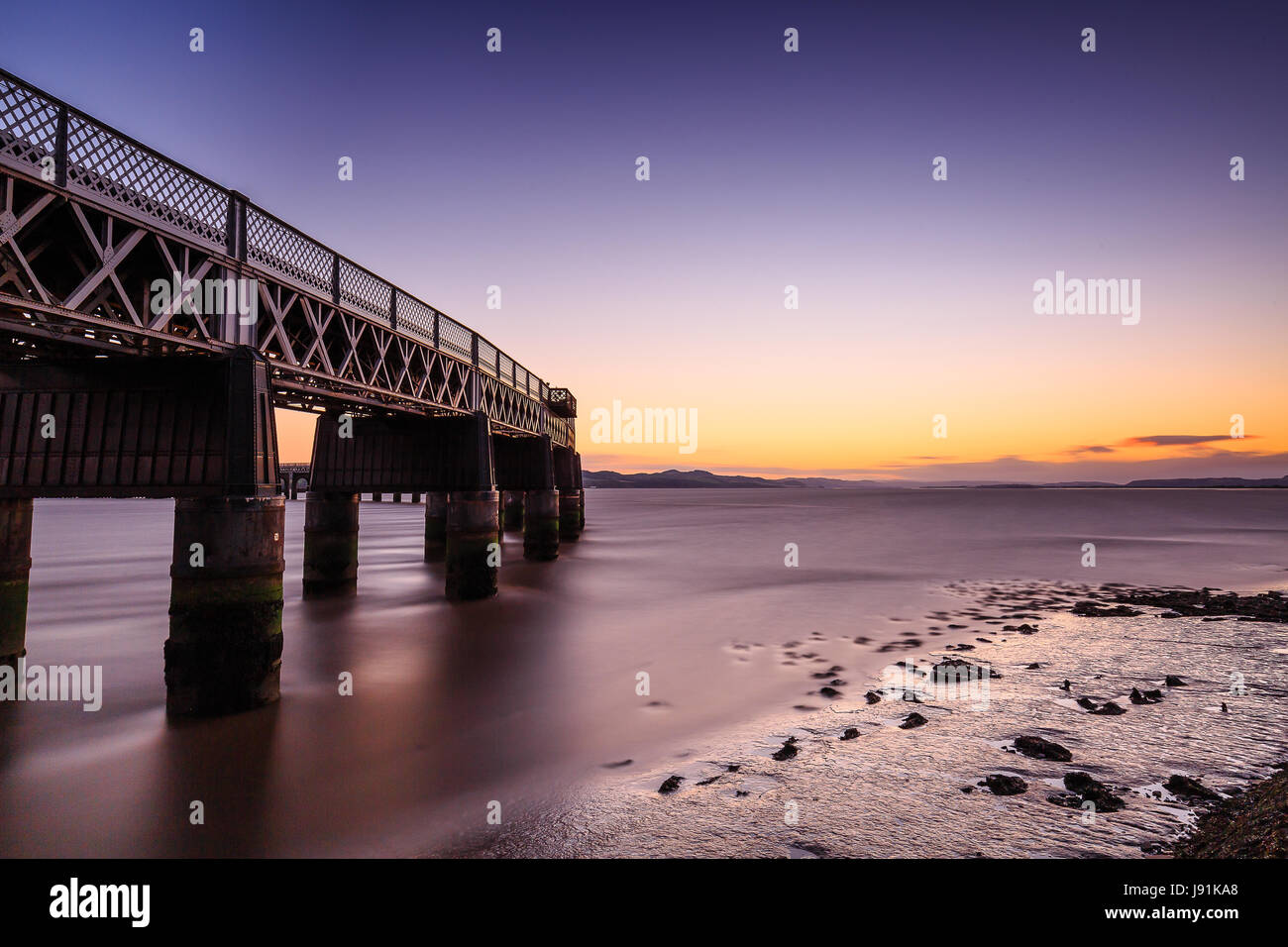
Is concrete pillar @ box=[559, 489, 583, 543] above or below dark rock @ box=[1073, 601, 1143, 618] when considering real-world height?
above

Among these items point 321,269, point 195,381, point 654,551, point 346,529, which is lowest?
point 654,551

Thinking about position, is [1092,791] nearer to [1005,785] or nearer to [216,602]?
[1005,785]

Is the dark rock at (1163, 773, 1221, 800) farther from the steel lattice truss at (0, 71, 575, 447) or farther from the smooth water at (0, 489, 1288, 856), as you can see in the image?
the steel lattice truss at (0, 71, 575, 447)

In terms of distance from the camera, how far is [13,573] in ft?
42.1

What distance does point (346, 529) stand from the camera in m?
25.2

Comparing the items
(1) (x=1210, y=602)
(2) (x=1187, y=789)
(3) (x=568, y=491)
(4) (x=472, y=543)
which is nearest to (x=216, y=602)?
(4) (x=472, y=543)

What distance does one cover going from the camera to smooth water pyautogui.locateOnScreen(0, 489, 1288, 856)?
8148 millimetres

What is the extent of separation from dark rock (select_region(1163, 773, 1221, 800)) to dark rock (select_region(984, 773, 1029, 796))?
5.94 feet

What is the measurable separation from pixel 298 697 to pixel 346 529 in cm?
1332

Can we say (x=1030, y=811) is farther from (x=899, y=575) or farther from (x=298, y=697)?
(x=899, y=575)

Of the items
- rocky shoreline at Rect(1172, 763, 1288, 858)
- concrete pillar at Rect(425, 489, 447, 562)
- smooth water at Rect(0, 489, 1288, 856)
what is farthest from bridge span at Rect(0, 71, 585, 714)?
concrete pillar at Rect(425, 489, 447, 562)

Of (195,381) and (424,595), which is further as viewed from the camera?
(424,595)
